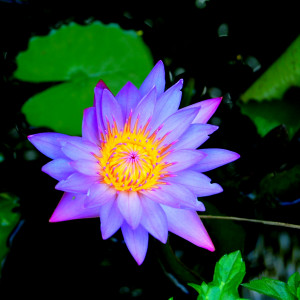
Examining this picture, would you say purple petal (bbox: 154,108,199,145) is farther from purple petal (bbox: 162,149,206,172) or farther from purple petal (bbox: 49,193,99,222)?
purple petal (bbox: 49,193,99,222)

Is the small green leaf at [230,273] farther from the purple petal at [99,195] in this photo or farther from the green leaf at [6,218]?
the green leaf at [6,218]

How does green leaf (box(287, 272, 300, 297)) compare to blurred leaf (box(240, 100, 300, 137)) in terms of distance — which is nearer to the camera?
green leaf (box(287, 272, 300, 297))

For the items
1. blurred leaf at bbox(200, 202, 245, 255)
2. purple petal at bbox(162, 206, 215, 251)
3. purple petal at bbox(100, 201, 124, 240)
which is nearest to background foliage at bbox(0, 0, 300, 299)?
blurred leaf at bbox(200, 202, 245, 255)

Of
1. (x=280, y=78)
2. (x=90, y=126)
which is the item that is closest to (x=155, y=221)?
(x=90, y=126)

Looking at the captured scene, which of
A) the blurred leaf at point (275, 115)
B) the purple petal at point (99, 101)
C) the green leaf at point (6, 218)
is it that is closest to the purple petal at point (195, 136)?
the purple petal at point (99, 101)

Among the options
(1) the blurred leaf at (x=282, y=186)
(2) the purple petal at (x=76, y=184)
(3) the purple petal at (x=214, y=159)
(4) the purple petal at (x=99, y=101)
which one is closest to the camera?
(2) the purple petal at (x=76, y=184)

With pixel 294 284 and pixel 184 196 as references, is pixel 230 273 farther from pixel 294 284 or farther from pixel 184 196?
pixel 184 196

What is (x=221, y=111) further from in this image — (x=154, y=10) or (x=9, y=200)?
(x=9, y=200)
